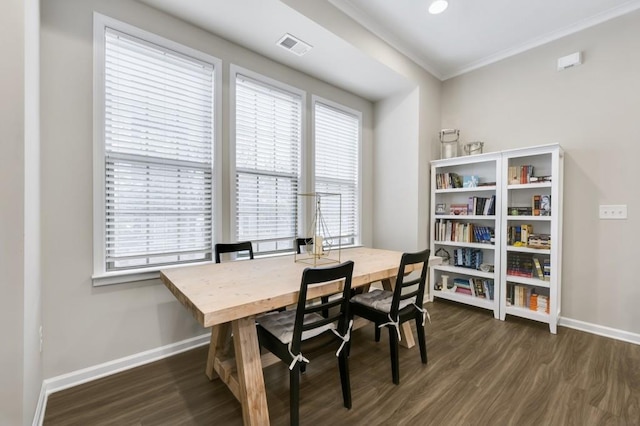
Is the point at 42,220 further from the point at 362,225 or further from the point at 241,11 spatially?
the point at 362,225

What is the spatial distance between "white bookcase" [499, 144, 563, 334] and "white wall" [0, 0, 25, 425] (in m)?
3.84

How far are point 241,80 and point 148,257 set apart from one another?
1877 millimetres

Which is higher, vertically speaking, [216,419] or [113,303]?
[113,303]

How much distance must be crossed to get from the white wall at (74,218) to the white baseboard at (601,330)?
4.04 meters

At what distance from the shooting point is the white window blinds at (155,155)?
2.09m

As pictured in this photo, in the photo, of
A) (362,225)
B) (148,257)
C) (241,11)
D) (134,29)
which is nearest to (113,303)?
(148,257)

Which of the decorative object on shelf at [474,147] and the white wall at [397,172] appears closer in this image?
the decorative object on shelf at [474,147]

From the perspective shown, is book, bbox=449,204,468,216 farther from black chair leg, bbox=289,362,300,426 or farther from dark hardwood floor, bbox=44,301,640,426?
black chair leg, bbox=289,362,300,426

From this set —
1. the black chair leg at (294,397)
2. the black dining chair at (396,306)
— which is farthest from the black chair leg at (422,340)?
the black chair leg at (294,397)

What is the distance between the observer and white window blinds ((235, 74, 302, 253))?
2.78 meters

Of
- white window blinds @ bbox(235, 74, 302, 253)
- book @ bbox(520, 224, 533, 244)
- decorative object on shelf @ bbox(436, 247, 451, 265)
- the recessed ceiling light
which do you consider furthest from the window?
book @ bbox(520, 224, 533, 244)

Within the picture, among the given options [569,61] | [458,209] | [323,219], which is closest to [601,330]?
[458,209]

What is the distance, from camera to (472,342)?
2555 millimetres

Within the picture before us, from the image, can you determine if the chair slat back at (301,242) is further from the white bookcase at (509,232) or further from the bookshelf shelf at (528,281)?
the bookshelf shelf at (528,281)
